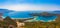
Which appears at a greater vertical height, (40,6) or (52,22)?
(40,6)

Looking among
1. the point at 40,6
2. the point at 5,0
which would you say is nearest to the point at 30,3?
the point at 40,6

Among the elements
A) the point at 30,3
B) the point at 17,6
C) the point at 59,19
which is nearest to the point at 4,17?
the point at 17,6

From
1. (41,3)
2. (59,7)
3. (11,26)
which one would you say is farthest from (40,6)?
(11,26)

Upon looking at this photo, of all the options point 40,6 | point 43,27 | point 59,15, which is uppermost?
point 40,6

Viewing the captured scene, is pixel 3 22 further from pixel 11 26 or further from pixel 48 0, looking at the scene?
pixel 48 0

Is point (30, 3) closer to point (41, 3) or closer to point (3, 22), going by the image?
point (41, 3)

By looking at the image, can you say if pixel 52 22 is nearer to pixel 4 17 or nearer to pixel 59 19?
pixel 59 19

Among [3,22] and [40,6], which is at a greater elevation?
[40,6]
